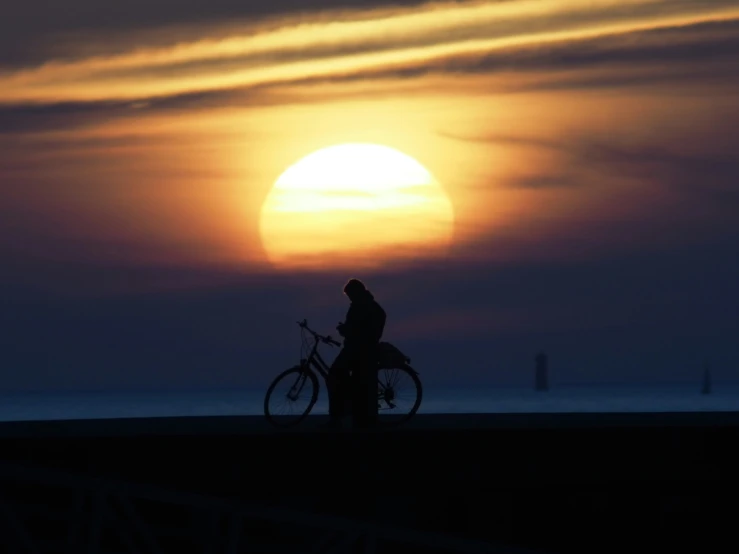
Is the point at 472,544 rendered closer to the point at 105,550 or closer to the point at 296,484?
the point at 296,484

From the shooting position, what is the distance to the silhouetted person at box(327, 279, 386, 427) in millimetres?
19453

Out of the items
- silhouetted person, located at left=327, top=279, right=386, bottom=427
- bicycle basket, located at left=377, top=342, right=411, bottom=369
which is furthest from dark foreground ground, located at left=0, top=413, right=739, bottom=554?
bicycle basket, located at left=377, top=342, right=411, bottom=369

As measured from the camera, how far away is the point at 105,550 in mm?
14680

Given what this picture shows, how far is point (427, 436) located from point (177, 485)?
2.63 meters

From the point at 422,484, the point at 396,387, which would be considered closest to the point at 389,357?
the point at 396,387

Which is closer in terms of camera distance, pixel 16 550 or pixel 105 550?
pixel 16 550

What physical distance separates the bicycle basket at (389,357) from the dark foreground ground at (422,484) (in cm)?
413

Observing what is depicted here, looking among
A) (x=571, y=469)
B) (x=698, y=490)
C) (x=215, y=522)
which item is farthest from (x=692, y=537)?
(x=215, y=522)

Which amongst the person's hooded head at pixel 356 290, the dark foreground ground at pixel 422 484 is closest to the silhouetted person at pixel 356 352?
the person's hooded head at pixel 356 290

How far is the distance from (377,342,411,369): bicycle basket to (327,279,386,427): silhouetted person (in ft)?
0.54

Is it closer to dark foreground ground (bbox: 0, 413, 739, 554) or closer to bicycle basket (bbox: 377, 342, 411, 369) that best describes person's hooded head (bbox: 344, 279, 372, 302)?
bicycle basket (bbox: 377, 342, 411, 369)

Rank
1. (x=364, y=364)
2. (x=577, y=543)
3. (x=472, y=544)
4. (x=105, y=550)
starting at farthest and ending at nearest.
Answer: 1. (x=364, y=364)
2. (x=577, y=543)
3. (x=105, y=550)
4. (x=472, y=544)

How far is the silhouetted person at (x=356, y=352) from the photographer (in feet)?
63.8

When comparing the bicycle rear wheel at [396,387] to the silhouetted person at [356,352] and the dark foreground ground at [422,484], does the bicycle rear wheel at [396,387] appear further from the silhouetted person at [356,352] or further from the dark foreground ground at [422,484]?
the dark foreground ground at [422,484]
